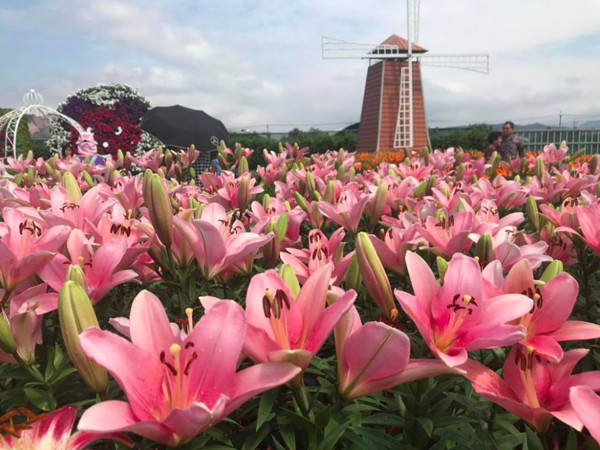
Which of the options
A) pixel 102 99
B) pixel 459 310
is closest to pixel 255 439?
pixel 459 310

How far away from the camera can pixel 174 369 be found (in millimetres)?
856

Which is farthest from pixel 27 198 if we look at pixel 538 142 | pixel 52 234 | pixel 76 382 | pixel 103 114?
pixel 538 142

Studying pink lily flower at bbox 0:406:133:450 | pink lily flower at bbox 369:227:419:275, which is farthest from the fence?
pink lily flower at bbox 0:406:133:450

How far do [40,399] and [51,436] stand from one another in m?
0.42

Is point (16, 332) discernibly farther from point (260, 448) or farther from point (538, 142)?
point (538, 142)

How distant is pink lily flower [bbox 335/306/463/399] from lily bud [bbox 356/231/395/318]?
0.26m

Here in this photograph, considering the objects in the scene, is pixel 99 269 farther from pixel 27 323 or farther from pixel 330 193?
Result: pixel 330 193

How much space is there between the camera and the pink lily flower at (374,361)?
878 millimetres

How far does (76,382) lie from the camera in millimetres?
1398

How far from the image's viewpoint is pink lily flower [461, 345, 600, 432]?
3.04ft

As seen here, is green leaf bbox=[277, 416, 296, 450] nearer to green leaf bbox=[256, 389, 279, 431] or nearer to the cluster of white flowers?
green leaf bbox=[256, 389, 279, 431]

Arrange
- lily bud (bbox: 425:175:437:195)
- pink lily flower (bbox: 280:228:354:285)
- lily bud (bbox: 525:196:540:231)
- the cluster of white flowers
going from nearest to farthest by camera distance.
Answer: pink lily flower (bbox: 280:228:354:285), lily bud (bbox: 525:196:540:231), lily bud (bbox: 425:175:437:195), the cluster of white flowers

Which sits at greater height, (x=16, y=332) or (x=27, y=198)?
(x=27, y=198)

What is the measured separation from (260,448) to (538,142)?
36.0 m
